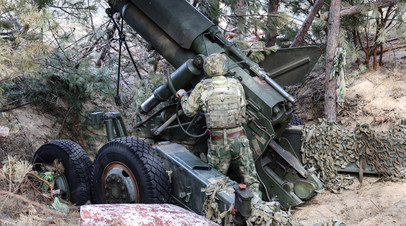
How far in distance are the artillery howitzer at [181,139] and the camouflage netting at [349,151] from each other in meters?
0.27

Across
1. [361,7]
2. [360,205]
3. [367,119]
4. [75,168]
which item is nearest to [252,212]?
[360,205]

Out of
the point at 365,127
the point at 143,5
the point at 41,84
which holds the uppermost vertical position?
the point at 143,5

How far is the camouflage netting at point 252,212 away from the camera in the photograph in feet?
9.50

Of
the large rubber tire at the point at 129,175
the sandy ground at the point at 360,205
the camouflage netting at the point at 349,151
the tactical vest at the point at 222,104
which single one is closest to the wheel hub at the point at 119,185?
the large rubber tire at the point at 129,175

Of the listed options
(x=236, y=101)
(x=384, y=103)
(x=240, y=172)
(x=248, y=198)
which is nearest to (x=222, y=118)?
(x=236, y=101)

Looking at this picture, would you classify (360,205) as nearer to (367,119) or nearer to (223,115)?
(223,115)

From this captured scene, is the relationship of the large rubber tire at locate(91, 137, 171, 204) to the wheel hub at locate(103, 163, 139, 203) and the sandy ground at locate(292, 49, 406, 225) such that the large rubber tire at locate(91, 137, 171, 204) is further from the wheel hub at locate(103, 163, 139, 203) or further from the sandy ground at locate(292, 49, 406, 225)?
the sandy ground at locate(292, 49, 406, 225)

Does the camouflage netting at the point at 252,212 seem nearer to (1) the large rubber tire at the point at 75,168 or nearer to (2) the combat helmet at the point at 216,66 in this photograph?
(2) the combat helmet at the point at 216,66

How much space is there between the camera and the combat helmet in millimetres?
4242

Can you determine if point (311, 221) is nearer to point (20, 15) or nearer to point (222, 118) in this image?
point (222, 118)

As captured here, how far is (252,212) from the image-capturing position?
296cm

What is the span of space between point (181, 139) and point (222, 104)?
1.10 metres

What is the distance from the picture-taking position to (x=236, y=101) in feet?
13.7

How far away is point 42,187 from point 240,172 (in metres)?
2.02
